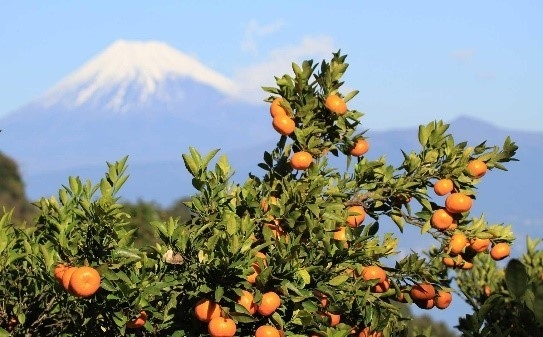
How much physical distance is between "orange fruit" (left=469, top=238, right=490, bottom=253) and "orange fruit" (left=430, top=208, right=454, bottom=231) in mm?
220

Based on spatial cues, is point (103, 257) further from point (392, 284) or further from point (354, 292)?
point (392, 284)

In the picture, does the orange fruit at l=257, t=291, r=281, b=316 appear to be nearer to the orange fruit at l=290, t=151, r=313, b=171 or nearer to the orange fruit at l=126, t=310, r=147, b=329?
the orange fruit at l=126, t=310, r=147, b=329

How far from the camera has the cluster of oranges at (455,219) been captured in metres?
6.39

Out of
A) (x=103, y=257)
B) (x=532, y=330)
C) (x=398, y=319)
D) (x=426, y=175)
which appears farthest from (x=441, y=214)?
(x=532, y=330)

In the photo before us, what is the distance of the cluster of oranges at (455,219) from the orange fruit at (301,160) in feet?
2.85

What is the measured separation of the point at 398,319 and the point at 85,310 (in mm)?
2222

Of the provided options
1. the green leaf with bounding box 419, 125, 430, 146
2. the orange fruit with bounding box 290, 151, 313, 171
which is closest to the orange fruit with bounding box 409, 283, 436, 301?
the green leaf with bounding box 419, 125, 430, 146

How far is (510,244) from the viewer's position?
261 inches

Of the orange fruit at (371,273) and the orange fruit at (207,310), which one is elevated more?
the orange fruit at (371,273)

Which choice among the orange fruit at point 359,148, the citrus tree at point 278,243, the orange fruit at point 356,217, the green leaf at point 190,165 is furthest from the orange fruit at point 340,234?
the green leaf at point 190,165

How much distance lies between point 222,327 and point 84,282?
0.78 m

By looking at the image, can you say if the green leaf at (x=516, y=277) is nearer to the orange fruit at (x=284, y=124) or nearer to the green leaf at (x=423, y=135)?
the green leaf at (x=423, y=135)

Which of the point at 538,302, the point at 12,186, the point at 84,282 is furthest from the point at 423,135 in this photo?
the point at 12,186

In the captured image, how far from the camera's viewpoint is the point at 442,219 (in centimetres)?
645
